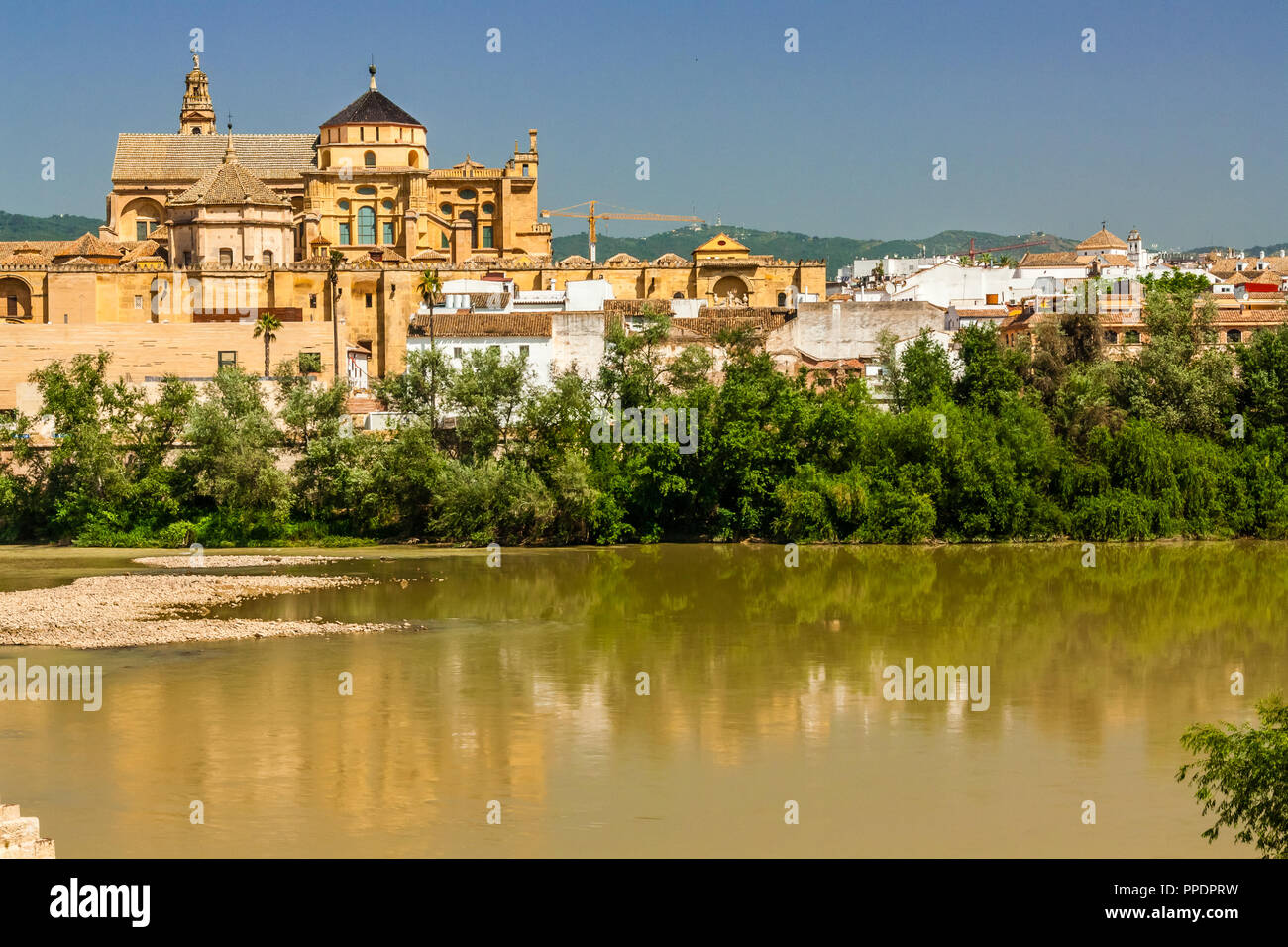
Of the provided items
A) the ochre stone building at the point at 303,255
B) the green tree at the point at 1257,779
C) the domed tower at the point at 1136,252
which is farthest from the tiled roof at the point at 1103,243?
the green tree at the point at 1257,779

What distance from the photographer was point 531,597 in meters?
24.7

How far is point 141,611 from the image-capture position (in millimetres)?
22875

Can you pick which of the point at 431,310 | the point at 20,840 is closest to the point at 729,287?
the point at 431,310

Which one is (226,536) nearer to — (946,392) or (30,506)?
(30,506)

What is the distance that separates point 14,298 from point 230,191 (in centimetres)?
657

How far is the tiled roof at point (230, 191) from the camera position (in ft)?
153

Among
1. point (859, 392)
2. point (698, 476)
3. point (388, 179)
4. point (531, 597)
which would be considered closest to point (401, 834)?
point (531, 597)

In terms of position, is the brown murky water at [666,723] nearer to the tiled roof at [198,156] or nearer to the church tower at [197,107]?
the tiled roof at [198,156]

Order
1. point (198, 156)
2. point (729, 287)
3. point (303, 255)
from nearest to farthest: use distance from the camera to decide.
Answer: point (303, 255) → point (729, 287) → point (198, 156)

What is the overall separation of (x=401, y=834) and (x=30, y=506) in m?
21.3

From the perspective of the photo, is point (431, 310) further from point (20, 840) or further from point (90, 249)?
point (20, 840)

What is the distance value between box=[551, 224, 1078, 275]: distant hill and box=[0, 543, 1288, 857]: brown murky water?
99.3 m

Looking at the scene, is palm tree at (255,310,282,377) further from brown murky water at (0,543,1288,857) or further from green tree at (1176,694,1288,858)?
green tree at (1176,694,1288,858)
